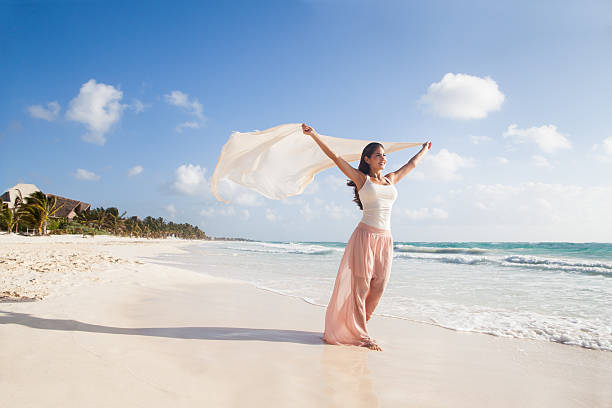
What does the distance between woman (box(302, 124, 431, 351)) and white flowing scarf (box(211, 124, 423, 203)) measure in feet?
4.06

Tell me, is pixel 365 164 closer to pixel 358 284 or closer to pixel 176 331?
pixel 358 284

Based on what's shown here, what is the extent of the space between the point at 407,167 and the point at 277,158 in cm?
219

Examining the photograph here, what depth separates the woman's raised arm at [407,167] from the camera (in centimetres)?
433

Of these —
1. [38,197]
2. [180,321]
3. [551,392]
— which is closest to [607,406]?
[551,392]

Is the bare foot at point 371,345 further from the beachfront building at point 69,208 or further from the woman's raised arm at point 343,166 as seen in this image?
the beachfront building at point 69,208

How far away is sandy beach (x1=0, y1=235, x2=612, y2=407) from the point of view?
7.52ft

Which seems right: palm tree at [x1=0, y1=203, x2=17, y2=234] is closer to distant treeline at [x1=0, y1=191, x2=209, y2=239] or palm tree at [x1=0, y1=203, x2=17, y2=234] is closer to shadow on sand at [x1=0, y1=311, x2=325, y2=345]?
distant treeline at [x1=0, y1=191, x2=209, y2=239]

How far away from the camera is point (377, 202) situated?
394 cm

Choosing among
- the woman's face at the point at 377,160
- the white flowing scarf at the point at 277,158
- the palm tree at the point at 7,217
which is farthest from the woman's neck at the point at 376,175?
the palm tree at the point at 7,217

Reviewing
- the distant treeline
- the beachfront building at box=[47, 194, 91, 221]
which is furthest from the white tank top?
the beachfront building at box=[47, 194, 91, 221]

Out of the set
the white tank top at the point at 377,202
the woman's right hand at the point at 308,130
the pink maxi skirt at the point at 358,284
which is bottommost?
the pink maxi skirt at the point at 358,284

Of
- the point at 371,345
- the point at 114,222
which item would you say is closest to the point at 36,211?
the point at 114,222

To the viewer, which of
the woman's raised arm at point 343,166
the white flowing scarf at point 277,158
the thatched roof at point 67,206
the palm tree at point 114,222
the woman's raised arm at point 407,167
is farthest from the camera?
the palm tree at point 114,222

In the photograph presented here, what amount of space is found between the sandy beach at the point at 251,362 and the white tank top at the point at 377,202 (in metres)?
Result: 1.42
